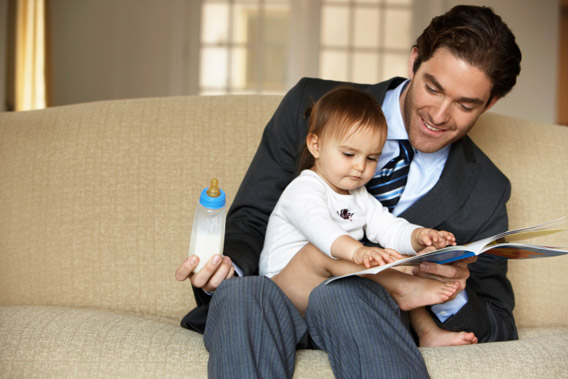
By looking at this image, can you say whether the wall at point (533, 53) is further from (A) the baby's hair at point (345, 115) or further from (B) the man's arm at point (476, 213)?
(A) the baby's hair at point (345, 115)

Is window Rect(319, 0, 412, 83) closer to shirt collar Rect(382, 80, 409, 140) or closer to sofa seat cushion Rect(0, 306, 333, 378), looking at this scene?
shirt collar Rect(382, 80, 409, 140)

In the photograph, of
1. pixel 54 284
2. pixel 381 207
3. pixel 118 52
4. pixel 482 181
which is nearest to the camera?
pixel 381 207

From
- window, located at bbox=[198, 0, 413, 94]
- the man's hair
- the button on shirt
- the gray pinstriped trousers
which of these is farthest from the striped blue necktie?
window, located at bbox=[198, 0, 413, 94]

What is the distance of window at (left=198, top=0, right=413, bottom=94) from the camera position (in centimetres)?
504

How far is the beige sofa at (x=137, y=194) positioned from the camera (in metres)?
1.76

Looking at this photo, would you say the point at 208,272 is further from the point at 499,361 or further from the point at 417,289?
the point at 499,361

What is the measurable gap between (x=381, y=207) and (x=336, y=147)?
0.21 meters

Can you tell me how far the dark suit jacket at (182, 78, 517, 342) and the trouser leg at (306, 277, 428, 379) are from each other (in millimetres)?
341

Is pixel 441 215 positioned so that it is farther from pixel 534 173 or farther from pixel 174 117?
pixel 174 117

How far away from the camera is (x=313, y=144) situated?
147cm

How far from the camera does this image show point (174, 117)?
6.33 ft

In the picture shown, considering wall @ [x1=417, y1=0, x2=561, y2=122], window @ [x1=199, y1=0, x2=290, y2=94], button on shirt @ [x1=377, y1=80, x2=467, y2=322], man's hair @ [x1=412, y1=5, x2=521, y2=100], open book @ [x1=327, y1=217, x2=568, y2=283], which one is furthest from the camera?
window @ [x1=199, y1=0, x2=290, y2=94]

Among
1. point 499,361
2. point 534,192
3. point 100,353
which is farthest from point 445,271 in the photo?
point 534,192

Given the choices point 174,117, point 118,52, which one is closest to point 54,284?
point 174,117
